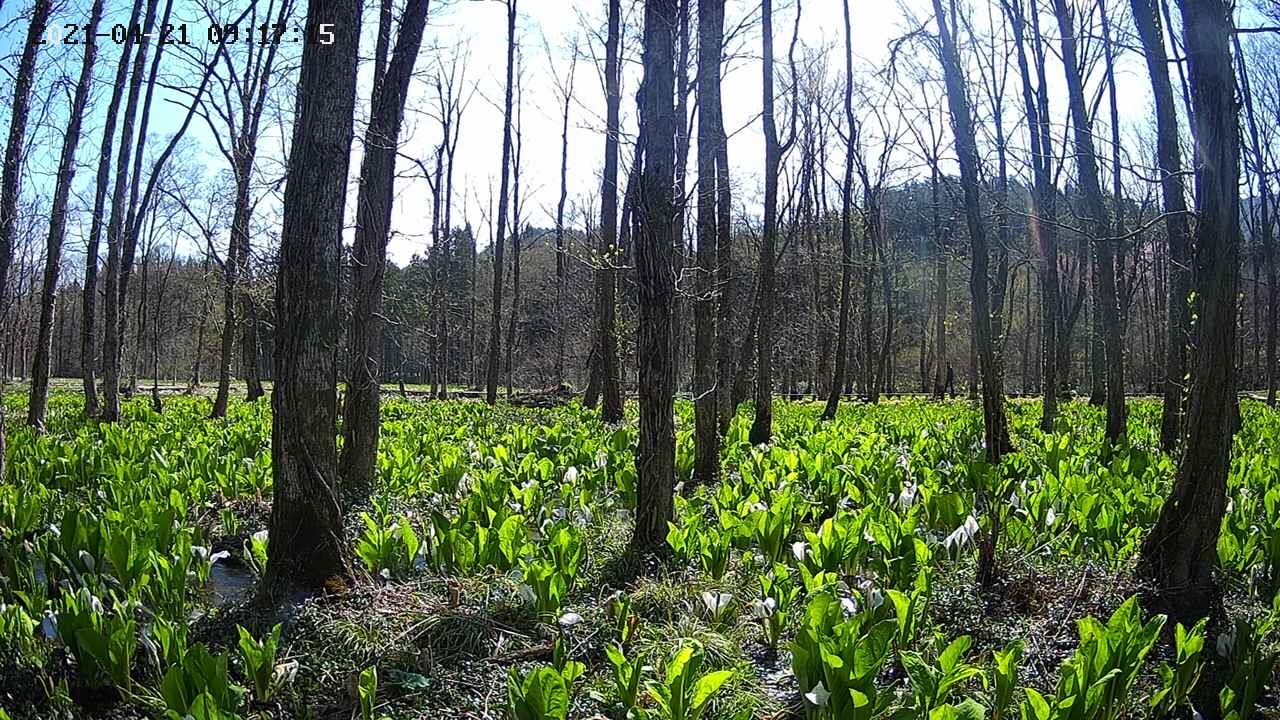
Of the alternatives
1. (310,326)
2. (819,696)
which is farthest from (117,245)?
(819,696)

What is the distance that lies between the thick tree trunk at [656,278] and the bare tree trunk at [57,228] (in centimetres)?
913

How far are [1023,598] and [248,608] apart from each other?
11.6 feet

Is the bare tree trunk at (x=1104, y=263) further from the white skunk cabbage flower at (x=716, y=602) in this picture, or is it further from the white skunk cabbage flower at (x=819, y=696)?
the white skunk cabbage flower at (x=819, y=696)

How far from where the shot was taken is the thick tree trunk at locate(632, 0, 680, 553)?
4660 millimetres

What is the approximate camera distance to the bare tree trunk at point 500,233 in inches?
737

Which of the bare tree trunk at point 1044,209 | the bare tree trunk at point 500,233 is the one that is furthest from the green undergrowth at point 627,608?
the bare tree trunk at point 500,233

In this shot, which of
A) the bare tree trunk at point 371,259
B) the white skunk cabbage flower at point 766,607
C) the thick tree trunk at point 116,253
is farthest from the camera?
the thick tree trunk at point 116,253

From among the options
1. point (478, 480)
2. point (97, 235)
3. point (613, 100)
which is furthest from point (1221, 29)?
point (97, 235)

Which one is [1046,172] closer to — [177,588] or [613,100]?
[613,100]

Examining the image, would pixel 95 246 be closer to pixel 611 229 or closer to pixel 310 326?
pixel 611 229

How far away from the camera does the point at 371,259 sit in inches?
268

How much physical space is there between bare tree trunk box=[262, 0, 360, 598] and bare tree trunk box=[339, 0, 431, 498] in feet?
8.60

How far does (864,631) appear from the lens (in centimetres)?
323

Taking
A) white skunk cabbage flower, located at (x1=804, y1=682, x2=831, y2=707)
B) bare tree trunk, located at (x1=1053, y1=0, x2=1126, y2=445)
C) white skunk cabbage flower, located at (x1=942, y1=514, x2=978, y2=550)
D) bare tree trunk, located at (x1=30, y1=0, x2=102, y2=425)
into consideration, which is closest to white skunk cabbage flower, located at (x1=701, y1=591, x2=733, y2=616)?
white skunk cabbage flower, located at (x1=804, y1=682, x2=831, y2=707)
